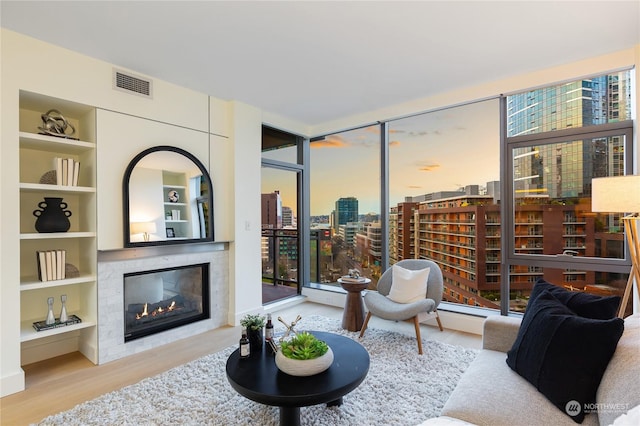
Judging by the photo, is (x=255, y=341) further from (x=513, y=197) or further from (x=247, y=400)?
(x=513, y=197)

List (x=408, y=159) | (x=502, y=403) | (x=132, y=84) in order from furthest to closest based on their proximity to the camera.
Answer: (x=408, y=159)
(x=132, y=84)
(x=502, y=403)

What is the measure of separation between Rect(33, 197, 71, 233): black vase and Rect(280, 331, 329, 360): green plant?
2.28 metres

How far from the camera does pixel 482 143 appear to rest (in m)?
3.66

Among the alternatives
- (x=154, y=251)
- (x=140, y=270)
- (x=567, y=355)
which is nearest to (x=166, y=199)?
(x=154, y=251)

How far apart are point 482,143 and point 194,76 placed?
317 cm

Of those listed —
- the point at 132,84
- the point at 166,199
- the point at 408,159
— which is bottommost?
the point at 166,199

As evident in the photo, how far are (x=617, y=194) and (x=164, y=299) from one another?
398cm

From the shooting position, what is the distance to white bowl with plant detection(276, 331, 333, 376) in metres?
1.84

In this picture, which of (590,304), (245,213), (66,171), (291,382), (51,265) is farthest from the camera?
(245,213)

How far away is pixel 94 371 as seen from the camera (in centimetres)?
271

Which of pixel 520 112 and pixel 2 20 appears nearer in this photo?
pixel 2 20

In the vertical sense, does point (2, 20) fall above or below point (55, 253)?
above

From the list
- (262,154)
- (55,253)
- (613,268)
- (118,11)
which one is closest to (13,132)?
(55,253)

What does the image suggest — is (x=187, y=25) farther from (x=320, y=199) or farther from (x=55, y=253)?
(x=320, y=199)
